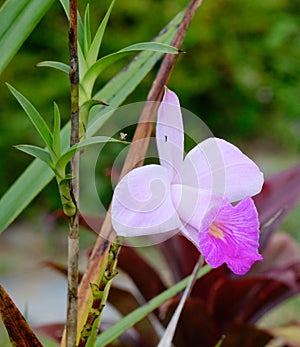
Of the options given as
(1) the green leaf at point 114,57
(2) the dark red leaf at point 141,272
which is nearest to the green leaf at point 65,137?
(1) the green leaf at point 114,57

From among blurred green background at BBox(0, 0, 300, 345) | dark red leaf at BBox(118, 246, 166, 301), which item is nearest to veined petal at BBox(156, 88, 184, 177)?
dark red leaf at BBox(118, 246, 166, 301)

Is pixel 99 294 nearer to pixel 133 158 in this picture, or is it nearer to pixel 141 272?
pixel 133 158

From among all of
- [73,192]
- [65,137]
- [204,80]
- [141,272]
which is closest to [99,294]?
[73,192]

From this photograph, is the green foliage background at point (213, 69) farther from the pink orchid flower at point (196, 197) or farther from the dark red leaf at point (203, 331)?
the pink orchid flower at point (196, 197)

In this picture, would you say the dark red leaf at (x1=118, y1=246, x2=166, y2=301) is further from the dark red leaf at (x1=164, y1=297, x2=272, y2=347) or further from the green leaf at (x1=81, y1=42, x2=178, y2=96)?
the green leaf at (x1=81, y1=42, x2=178, y2=96)

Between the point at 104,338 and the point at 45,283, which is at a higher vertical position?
the point at 104,338

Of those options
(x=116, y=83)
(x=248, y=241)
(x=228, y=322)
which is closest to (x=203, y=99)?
(x=228, y=322)

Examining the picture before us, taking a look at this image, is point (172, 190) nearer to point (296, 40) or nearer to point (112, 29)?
point (112, 29)
